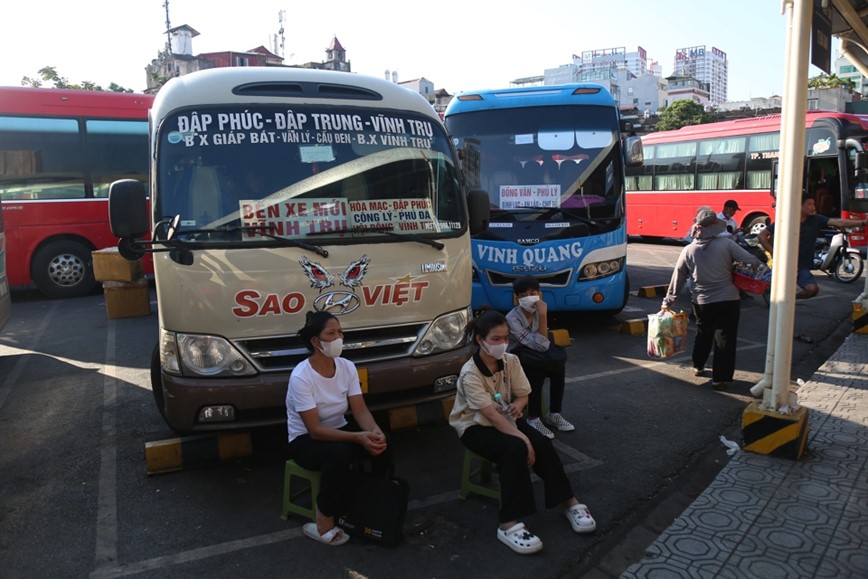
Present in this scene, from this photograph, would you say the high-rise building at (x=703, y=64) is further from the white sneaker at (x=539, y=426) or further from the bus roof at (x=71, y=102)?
the white sneaker at (x=539, y=426)

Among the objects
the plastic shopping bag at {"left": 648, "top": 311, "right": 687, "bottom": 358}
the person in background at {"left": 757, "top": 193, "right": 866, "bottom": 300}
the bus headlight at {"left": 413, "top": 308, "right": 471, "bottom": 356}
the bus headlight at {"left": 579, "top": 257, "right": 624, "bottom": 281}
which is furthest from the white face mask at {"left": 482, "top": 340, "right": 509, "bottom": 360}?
the person in background at {"left": 757, "top": 193, "right": 866, "bottom": 300}

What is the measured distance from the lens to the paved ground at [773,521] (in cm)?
333

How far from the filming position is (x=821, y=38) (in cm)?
470

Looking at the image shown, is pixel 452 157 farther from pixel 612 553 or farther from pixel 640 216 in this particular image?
pixel 640 216

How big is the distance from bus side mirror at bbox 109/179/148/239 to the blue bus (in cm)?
477

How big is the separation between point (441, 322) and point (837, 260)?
11.3 meters

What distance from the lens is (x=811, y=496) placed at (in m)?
4.03

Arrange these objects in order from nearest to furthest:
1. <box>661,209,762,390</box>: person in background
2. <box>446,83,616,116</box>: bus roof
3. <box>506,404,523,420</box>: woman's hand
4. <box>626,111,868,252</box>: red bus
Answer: <box>506,404,523,420</box>: woman's hand
<box>661,209,762,390</box>: person in background
<box>446,83,616,116</box>: bus roof
<box>626,111,868,252</box>: red bus

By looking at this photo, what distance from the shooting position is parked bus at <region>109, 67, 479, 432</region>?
4062 mm

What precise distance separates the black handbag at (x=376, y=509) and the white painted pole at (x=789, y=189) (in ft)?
9.30

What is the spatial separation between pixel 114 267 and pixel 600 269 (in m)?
7.36

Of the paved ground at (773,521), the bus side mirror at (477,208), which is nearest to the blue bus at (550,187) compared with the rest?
the bus side mirror at (477,208)

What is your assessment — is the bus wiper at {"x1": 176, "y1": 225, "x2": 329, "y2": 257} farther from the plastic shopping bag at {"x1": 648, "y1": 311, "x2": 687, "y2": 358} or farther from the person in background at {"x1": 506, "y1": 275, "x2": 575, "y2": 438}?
the plastic shopping bag at {"x1": 648, "y1": 311, "x2": 687, "y2": 358}

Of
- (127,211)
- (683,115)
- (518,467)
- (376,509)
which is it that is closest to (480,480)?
(518,467)
